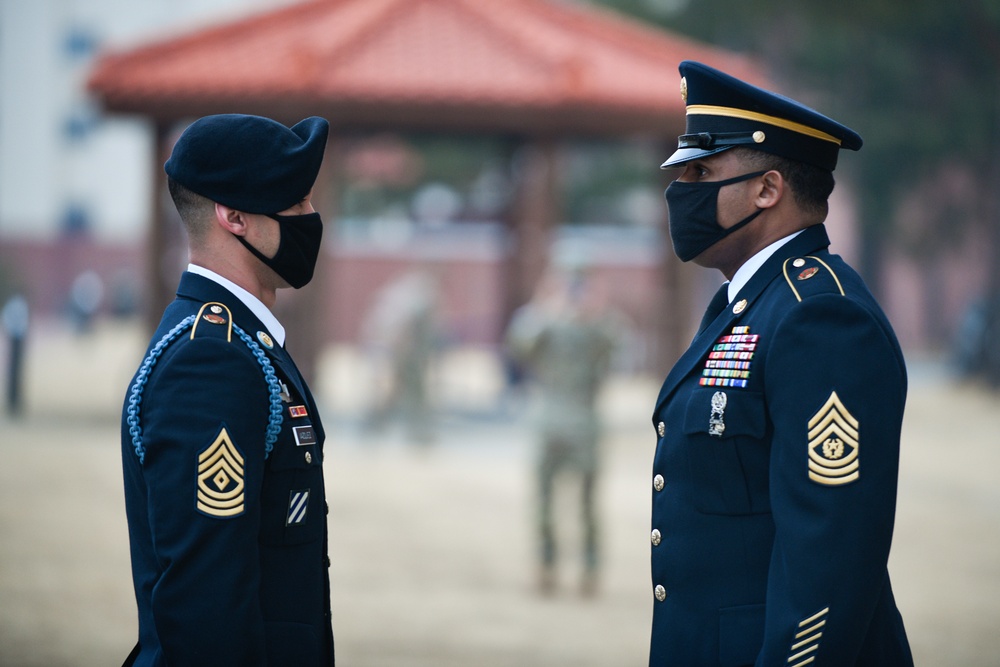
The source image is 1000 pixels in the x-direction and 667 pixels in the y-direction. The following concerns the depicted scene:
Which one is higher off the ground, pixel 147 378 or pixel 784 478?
pixel 147 378

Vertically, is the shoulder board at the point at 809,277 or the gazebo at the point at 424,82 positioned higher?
the gazebo at the point at 424,82

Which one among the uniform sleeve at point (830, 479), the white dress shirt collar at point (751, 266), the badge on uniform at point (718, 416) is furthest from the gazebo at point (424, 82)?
the uniform sleeve at point (830, 479)

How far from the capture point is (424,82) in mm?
14438

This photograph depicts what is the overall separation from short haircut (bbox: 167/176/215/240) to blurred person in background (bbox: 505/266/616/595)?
5.14 metres

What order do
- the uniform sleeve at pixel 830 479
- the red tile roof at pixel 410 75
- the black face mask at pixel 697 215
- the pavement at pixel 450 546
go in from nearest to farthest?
1. the uniform sleeve at pixel 830 479
2. the black face mask at pixel 697 215
3. the pavement at pixel 450 546
4. the red tile roof at pixel 410 75

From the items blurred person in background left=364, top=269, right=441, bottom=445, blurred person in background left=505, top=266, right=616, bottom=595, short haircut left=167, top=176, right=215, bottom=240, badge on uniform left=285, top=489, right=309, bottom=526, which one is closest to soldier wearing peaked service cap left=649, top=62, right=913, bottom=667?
badge on uniform left=285, top=489, right=309, bottom=526

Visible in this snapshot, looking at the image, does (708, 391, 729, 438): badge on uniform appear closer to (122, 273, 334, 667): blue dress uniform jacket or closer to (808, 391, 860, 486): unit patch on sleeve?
(808, 391, 860, 486): unit patch on sleeve

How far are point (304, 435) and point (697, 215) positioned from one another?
0.97 meters

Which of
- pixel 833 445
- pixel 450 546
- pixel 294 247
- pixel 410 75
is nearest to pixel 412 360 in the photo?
pixel 410 75

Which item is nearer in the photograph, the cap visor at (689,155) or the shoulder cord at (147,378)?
the shoulder cord at (147,378)

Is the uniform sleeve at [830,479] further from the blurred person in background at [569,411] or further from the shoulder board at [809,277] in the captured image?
the blurred person in background at [569,411]

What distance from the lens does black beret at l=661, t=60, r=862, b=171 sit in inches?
97.0

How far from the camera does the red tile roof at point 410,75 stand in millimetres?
14344

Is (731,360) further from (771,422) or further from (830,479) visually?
(830,479)
